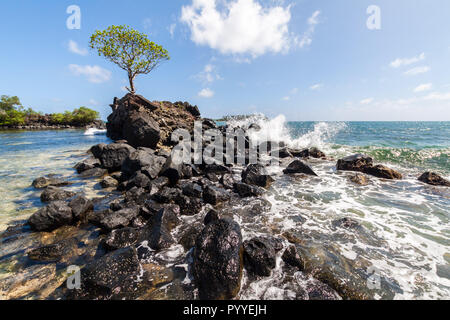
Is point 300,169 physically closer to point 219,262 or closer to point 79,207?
point 219,262

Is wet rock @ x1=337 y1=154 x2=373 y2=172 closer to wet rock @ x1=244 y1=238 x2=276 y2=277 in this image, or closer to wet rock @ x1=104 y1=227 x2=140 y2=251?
wet rock @ x1=244 y1=238 x2=276 y2=277

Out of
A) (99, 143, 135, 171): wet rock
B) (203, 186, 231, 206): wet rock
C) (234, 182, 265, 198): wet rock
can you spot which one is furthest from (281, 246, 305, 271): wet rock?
(99, 143, 135, 171): wet rock

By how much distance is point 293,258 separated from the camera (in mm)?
3379

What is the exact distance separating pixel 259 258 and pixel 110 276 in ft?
8.20

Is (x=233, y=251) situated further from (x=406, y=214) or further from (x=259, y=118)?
(x=259, y=118)

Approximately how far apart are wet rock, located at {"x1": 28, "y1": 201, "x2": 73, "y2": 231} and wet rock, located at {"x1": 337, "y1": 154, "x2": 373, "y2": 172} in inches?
491

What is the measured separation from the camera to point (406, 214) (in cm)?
557

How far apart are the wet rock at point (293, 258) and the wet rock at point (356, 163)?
912 cm

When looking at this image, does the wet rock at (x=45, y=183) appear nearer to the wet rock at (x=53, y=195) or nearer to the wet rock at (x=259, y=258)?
the wet rock at (x=53, y=195)

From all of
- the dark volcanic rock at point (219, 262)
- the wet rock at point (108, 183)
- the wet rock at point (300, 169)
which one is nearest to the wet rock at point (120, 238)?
the dark volcanic rock at point (219, 262)

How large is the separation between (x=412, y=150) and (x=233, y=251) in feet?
65.0

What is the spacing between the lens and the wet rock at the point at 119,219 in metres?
4.24

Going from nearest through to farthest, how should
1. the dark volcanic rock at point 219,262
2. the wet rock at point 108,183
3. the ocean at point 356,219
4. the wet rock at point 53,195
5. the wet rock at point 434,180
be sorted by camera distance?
the dark volcanic rock at point 219,262
the ocean at point 356,219
the wet rock at point 53,195
the wet rock at point 108,183
the wet rock at point 434,180
